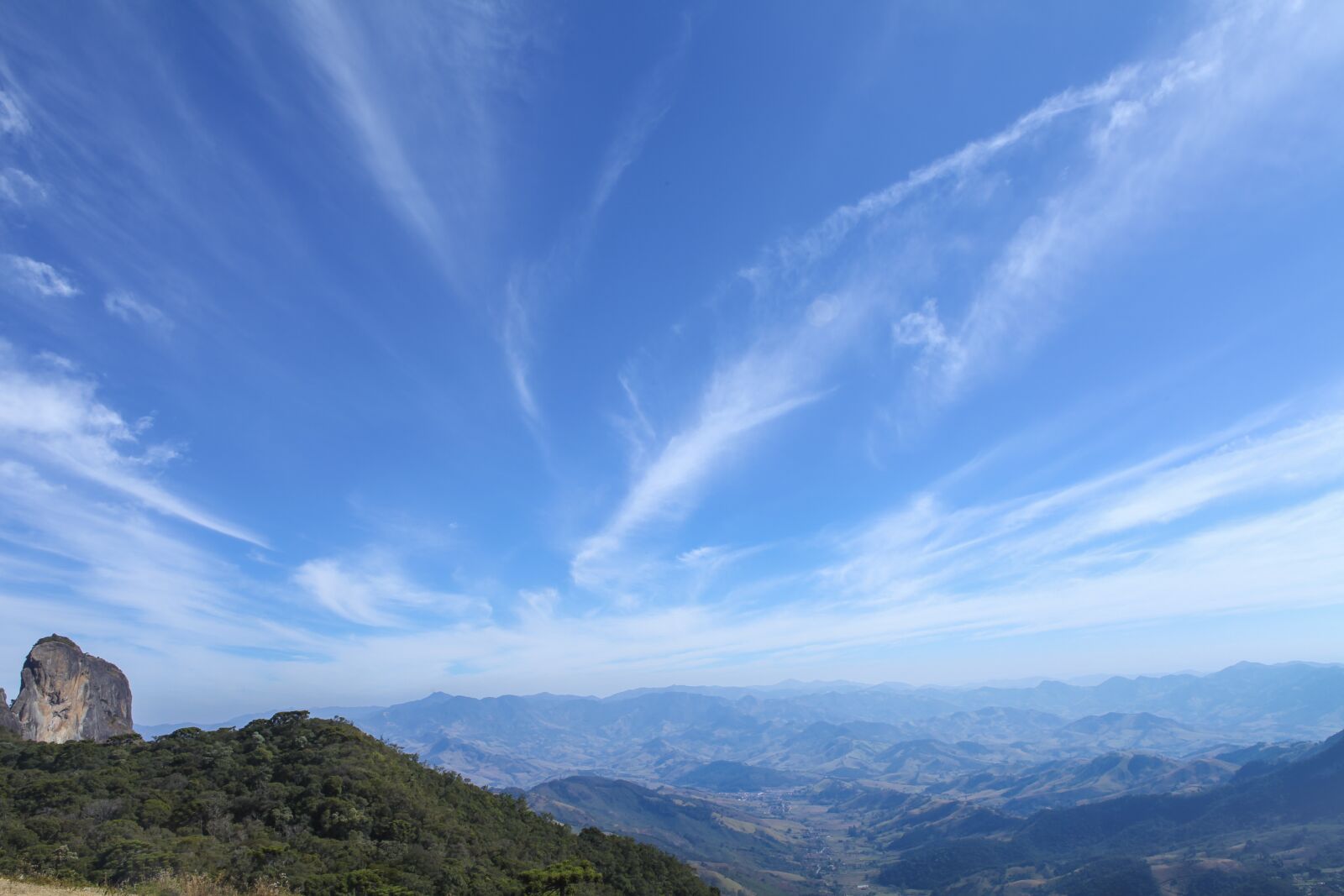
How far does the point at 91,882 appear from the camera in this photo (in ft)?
98.6

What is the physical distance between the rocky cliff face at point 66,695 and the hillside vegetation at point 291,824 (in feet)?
145

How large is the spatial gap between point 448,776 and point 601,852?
1876cm

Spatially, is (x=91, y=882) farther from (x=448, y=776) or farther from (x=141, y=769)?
(x=448, y=776)

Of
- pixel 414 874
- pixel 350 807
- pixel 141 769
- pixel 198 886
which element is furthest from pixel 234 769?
pixel 198 886

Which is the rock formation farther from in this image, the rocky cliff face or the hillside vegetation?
the hillside vegetation

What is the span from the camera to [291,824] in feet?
151

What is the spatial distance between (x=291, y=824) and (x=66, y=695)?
97.9 m

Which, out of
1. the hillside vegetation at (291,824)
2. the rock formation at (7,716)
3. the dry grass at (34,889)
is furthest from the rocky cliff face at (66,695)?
the dry grass at (34,889)

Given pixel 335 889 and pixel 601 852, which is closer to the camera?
pixel 335 889

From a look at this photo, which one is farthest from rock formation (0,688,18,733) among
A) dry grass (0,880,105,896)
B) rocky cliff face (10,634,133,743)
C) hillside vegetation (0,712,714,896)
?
dry grass (0,880,105,896)

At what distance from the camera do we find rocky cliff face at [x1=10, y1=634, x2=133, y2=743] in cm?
10275

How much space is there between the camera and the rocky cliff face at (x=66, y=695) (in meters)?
103

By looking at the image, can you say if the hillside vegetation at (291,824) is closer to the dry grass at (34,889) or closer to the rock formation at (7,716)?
the dry grass at (34,889)

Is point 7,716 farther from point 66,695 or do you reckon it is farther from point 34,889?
point 34,889
